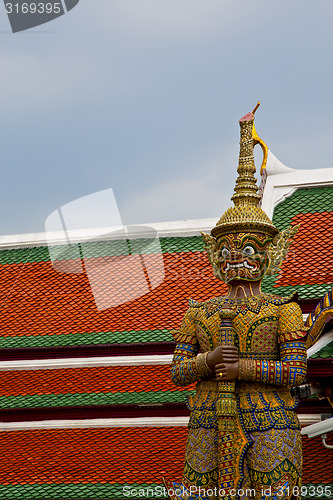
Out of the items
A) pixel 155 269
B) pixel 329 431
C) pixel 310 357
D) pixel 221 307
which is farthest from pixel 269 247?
pixel 155 269

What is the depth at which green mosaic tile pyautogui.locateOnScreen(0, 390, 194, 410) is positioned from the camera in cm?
881

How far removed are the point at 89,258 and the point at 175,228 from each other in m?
1.45

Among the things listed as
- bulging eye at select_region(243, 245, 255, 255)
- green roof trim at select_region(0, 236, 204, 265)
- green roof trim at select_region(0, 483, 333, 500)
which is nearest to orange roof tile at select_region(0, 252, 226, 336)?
green roof trim at select_region(0, 236, 204, 265)

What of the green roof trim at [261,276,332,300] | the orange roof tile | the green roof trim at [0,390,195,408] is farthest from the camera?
the orange roof tile

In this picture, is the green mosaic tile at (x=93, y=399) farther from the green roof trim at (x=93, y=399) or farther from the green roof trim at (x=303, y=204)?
the green roof trim at (x=303, y=204)

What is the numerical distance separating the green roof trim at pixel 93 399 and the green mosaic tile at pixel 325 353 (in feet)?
6.11

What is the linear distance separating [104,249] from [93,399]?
2775 millimetres

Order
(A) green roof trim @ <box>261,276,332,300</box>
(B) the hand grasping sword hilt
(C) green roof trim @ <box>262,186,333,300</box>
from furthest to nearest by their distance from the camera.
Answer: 1. (C) green roof trim @ <box>262,186,333,300</box>
2. (A) green roof trim @ <box>261,276,332,300</box>
3. (B) the hand grasping sword hilt

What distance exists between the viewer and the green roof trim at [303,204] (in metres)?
9.89

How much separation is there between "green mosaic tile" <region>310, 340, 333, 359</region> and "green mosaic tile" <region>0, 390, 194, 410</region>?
186 cm

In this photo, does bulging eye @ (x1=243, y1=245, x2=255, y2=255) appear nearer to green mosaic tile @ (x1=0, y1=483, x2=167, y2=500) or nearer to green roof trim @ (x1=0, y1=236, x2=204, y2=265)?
green mosaic tile @ (x1=0, y1=483, x2=167, y2=500)

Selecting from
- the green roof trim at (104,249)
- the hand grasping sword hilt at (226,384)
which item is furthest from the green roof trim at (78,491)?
the green roof trim at (104,249)

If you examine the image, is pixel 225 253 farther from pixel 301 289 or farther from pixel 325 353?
pixel 301 289

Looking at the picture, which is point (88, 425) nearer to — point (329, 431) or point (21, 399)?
point (21, 399)
